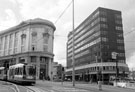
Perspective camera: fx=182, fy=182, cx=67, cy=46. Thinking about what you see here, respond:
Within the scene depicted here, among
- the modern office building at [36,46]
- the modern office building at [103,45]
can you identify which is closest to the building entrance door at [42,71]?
the modern office building at [36,46]

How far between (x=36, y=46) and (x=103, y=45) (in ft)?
87.7

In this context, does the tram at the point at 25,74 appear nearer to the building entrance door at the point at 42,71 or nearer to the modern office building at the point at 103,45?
the building entrance door at the point at 42,71

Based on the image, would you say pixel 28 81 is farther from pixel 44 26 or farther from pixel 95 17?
pixel 95 17

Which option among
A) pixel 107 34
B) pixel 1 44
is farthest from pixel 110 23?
pixel 1 44

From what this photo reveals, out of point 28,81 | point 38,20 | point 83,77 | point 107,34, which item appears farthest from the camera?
point 83,77

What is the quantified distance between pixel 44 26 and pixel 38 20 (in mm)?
3242

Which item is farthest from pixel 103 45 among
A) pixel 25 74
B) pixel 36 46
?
pixel 25 74

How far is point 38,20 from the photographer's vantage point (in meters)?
70.0

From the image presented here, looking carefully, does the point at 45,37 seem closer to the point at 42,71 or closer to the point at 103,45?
the point at 42,71

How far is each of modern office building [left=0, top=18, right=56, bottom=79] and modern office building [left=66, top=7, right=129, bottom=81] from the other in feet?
32.7

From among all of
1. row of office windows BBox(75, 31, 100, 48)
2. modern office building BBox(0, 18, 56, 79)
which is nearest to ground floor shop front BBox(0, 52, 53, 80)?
modern office building BBox(0, 18, 56, 79)

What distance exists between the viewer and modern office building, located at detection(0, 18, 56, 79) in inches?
2643

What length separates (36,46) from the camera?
69.5 m

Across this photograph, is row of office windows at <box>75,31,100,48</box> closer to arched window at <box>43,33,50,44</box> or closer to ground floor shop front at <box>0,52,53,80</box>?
arched window at <box>43,33,50,44</box>
